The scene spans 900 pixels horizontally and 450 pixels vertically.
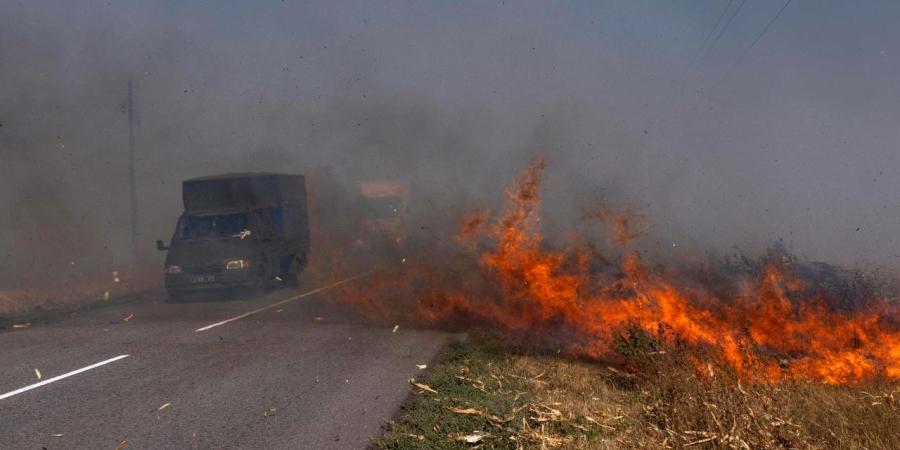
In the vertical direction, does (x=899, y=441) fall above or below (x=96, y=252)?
above

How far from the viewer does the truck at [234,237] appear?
1692 cm

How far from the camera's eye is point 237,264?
56.2 ft

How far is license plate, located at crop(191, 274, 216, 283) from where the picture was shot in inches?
661

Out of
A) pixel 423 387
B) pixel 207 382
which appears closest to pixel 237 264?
pixel 207 382

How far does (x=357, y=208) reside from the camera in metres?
32.7

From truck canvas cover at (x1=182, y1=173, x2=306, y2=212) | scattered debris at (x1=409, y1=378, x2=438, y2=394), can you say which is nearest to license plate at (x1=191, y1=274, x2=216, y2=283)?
truck canvas cover at (x1=182, y1=173, x2=306, y2=212)

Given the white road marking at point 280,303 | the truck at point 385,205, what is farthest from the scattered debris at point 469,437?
the truck at point 385,205

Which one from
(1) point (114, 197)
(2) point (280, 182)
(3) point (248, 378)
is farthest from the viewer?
(1) point (114, 197)

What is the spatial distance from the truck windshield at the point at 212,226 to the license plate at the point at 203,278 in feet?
4.17

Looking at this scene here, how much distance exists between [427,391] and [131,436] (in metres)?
3.10

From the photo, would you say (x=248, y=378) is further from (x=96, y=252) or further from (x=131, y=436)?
(x=96, y=252)

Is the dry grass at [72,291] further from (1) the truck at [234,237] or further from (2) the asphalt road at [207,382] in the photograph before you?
(2) the asphalt road at [207,382]

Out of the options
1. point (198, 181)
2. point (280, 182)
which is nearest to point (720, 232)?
point (280, 182)

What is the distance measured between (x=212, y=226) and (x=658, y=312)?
12.2 m
